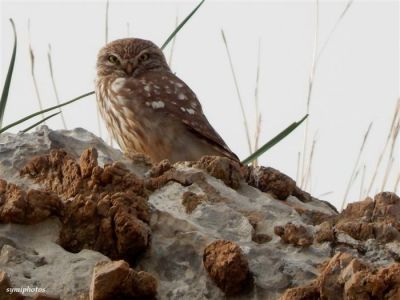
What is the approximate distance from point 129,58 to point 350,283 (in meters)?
4.55

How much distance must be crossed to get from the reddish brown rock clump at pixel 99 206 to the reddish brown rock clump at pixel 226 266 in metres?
0.21

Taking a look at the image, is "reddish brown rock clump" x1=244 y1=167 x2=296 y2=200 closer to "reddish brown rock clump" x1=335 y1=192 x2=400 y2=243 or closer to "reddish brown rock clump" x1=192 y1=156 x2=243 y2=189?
"reddish brown rock clump" x1=192 y1=156 x2=243 y2=189

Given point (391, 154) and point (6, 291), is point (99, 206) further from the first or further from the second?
point (391, 154)

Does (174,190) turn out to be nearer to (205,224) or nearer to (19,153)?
(205,224)

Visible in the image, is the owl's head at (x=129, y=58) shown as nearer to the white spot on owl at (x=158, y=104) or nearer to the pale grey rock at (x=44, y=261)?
the white spot on owl at (x=158, y=104)

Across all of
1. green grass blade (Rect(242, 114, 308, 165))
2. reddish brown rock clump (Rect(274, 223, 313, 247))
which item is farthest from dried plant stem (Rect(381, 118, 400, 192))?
reddish brown rock clump (Rect(274, 223, 313, 247))

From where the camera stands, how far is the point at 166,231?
3008mm

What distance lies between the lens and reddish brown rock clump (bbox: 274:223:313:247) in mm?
3002

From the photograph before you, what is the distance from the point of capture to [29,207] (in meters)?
2.90

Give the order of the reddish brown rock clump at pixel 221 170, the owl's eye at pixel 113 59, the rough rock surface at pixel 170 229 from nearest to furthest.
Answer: the rough rock surface at pixel 170 229 < the reddish brown rock clump at pixel 221 170 < the owl's eye at pixel 113 59

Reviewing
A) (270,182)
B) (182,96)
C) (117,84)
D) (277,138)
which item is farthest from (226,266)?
(117,84)

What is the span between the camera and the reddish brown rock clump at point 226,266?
2.75m

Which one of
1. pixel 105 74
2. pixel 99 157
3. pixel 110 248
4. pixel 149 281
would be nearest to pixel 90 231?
pixel 110 248

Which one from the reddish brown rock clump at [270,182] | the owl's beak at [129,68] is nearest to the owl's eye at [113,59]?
the owl's beak at [129,68]
